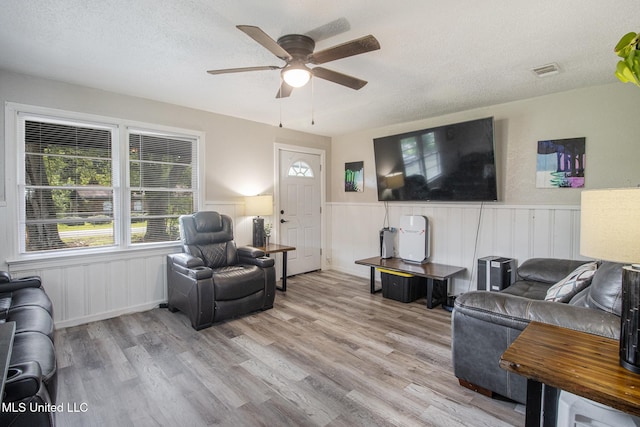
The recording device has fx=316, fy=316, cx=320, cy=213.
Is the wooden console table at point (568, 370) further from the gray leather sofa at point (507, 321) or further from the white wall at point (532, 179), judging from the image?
the white wall at point (532, 179)

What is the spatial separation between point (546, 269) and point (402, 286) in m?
1.50

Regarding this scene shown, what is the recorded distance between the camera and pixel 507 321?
186 cm

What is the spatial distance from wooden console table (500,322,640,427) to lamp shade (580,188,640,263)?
1.35 ft

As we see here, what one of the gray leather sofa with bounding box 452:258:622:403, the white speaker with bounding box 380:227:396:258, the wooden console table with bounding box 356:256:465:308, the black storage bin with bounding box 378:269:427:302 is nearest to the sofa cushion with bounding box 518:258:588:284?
the wooden console table with bounding box 356:256:465:308

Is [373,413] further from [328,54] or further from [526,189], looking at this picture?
[526,189]

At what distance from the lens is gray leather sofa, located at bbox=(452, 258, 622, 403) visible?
155cm

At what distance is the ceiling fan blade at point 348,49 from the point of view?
1.78 m

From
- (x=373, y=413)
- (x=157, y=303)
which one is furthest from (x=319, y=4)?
(x=157, y=303)

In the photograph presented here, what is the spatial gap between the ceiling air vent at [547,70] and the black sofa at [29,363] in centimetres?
387

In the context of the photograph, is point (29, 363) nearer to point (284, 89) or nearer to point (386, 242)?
point (284, 89)

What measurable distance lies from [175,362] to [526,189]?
396 centimetres

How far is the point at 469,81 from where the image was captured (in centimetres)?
306

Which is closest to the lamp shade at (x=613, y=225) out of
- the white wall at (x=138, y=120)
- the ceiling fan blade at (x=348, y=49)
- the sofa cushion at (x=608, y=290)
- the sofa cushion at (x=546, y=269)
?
the sofa cushion at (x=608, y=290)

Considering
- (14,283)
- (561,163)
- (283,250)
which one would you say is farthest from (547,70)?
(14,283)
